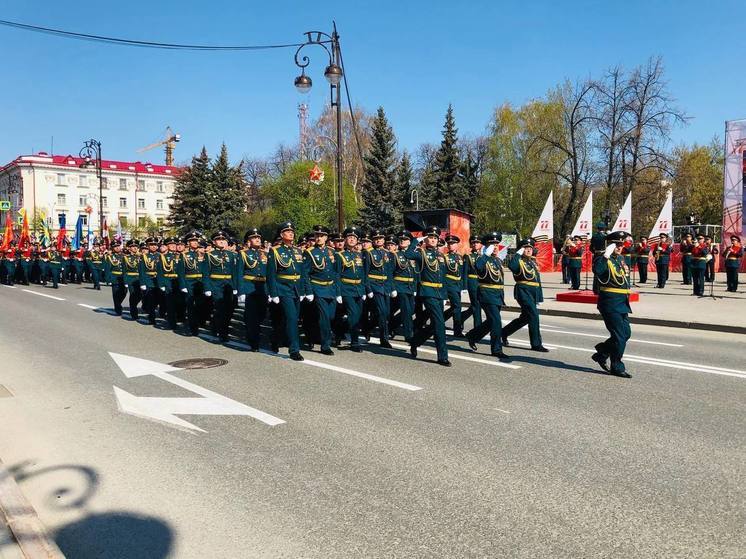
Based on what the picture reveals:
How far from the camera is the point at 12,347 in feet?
35.1

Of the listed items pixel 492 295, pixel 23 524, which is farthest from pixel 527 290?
pixel 23 524

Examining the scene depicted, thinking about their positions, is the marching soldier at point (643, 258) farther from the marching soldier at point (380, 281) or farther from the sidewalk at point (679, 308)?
the marching soldier at point (380, 281)

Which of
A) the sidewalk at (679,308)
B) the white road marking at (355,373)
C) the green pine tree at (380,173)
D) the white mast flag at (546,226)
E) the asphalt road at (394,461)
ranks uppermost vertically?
the green pine tree at (380,173)

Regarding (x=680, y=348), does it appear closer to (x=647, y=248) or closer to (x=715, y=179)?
(x=647, y=248)

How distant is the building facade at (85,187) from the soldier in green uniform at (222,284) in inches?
3339

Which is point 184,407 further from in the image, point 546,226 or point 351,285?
point 546,226

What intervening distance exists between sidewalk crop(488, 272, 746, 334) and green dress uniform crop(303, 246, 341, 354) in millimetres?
7702

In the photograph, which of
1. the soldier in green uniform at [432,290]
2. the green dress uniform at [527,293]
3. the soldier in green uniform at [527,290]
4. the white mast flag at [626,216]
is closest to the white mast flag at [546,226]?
the white mast flag at [626,216]

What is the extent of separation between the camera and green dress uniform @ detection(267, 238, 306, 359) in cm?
916

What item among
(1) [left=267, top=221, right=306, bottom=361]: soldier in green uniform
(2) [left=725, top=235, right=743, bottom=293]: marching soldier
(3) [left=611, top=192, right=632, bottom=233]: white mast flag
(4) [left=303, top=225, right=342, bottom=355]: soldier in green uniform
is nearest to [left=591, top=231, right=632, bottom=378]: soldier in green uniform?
(4) [left=303, top=225, right=342, bottom=355]: soldier in green uniform

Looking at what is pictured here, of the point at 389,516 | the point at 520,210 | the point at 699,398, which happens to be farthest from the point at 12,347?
the point at 520,210

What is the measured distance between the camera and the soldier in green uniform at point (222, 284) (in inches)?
436

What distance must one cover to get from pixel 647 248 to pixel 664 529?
22428mm

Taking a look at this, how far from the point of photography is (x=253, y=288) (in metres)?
10.5
